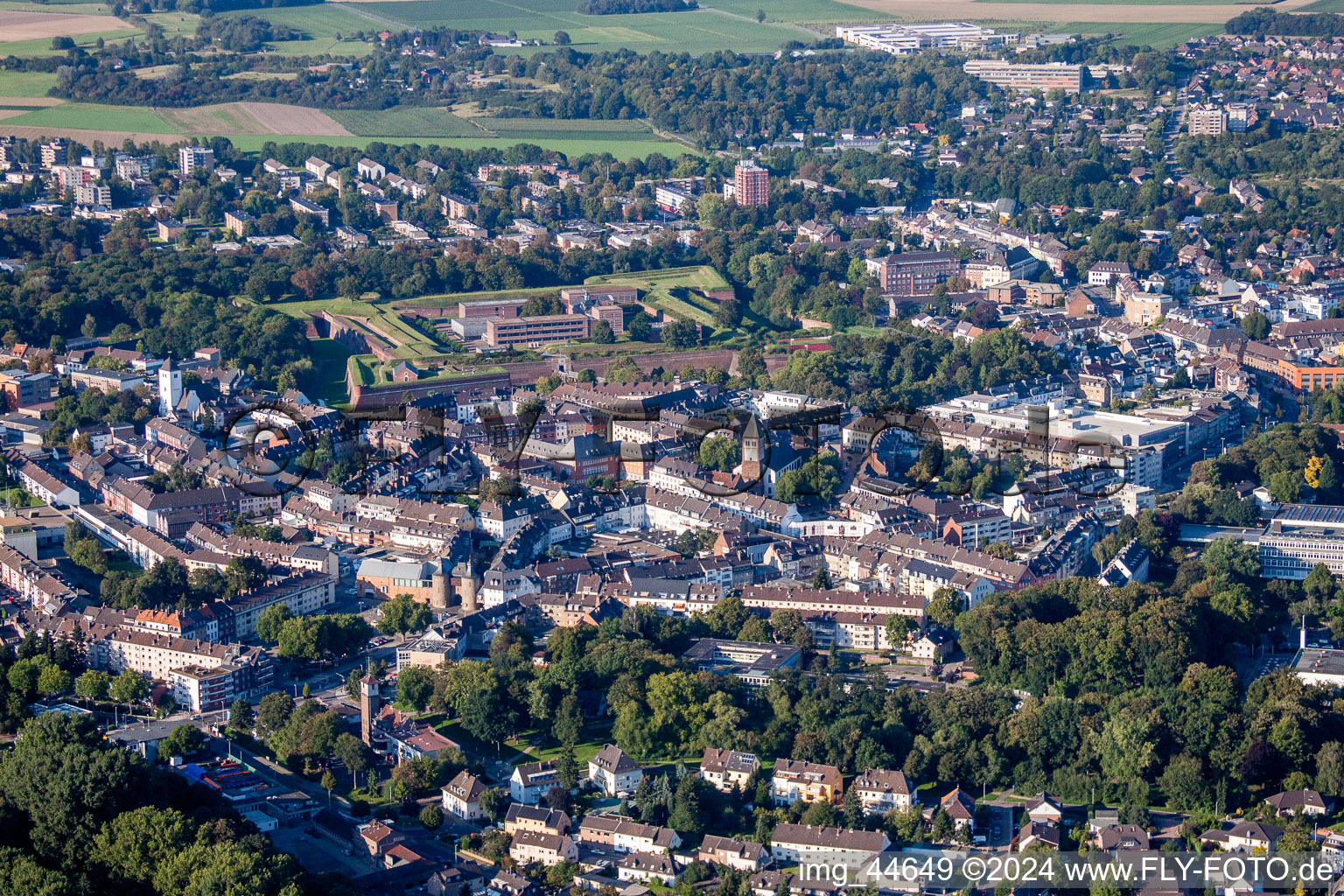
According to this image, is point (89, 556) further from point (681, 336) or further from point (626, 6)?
point (626, 6)

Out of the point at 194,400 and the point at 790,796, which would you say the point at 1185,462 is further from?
the point at 194,400

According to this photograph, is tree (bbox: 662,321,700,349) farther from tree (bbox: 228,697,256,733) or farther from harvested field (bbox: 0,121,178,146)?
harvested field (bbox: 0,121,178,146)

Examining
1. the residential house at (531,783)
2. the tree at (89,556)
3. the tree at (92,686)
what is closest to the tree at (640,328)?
the tree at (89,556)

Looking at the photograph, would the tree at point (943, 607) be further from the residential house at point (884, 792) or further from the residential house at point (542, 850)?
the residential house at point (542, 850)

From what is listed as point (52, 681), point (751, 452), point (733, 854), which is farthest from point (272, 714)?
point (751, 452)

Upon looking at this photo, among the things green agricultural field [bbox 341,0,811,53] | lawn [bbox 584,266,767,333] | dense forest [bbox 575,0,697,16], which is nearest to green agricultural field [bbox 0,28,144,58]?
green agricultural field [bbox 341,0,811,53]

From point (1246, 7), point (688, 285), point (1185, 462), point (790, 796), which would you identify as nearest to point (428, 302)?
point (688, 285)

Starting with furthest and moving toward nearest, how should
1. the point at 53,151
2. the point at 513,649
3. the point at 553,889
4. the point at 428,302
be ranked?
the point at 53,151 < the point at 428,302 < the point at 513,649 < the point at 553,889
